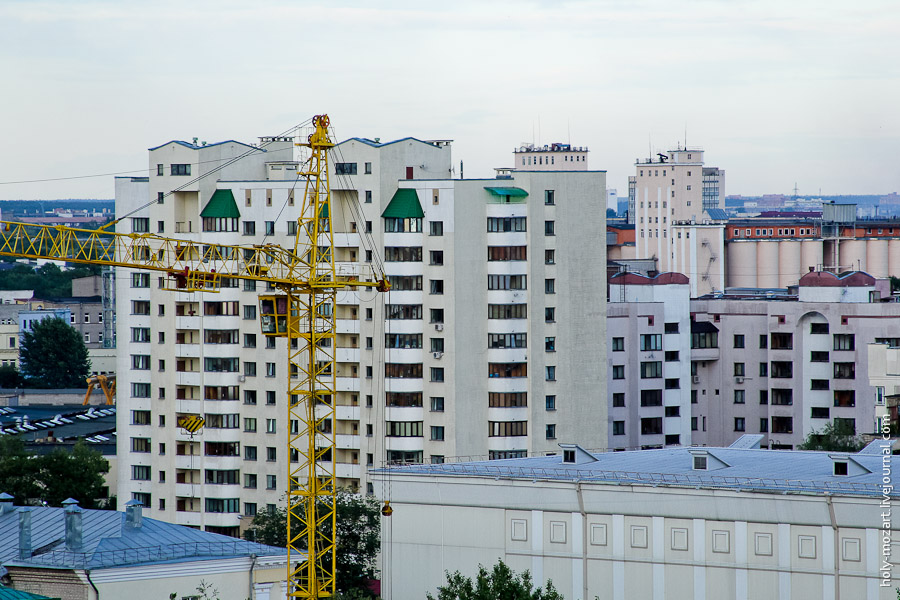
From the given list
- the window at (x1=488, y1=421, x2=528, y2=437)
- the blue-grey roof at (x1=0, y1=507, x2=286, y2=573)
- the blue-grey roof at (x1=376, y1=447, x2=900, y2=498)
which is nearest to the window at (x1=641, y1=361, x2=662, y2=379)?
the window at (x1=488, y1=421, x2=528, y2=437)

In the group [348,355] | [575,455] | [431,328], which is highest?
[431,328]

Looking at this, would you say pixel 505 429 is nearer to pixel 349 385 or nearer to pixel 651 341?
pixel 349 385

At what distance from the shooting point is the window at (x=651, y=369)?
79.9 metres

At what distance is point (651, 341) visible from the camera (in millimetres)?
80250

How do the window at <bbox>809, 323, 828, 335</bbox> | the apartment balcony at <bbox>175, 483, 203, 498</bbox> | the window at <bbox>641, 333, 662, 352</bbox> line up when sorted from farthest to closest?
the window at <bbox>809, 323, 828, 335</bbox> < the window at <bbox>641, 333, 662, 352</bbox> < the apartment balcony at <bbox>175, 483, 203, 498</bbox>

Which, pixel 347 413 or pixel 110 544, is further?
pixel 347 413

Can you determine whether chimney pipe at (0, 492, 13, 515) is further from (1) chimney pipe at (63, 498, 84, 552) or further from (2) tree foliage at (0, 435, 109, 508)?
(2) tree foliage at (0, 435, 109, 508)

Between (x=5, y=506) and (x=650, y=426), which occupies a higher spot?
(x=5, y=506)


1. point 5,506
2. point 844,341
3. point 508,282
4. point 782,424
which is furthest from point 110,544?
point 782,424

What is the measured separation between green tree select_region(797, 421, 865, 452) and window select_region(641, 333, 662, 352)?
877cm

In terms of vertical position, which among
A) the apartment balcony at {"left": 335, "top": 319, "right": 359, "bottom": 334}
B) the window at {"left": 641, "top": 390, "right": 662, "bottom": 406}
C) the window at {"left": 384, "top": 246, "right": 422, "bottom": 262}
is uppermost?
the window at {"left": 384, "top": 246, "right": 422, "bottom": 262}

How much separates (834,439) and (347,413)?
73.7 feet

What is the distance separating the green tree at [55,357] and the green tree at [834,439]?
75264mm

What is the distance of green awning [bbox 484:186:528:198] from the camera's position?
69562mm
